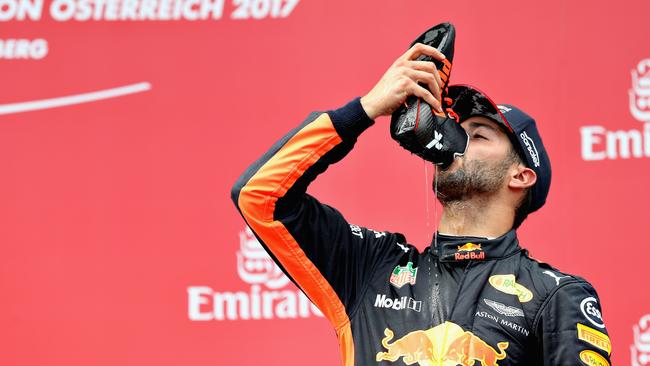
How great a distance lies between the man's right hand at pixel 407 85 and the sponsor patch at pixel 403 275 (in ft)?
0.94

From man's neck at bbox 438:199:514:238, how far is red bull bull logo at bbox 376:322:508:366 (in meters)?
0.21

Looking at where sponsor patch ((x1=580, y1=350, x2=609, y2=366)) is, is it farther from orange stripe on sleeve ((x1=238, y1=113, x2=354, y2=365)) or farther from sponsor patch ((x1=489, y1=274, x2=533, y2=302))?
orange stripe on sleeve ((x1=238, y1=113, x2=354, y2=365))

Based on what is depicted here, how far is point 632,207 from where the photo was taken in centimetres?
266

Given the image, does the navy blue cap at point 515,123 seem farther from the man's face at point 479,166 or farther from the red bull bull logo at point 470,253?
the red bull bull logo at point 470,253

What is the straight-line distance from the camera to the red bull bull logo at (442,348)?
1.72m

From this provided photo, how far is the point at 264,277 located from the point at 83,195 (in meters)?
0.50

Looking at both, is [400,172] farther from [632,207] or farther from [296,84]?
[632,207]

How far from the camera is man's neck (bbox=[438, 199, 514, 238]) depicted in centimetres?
191

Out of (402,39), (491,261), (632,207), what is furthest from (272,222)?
(632,207)

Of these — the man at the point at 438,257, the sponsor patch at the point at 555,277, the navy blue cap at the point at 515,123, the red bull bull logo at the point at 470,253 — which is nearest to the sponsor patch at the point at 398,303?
the man at the point at 438,257

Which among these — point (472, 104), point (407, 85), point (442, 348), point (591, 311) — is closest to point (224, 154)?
point (472, 104)

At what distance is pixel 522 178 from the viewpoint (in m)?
1.96

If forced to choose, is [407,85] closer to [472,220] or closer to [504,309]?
[472,220]

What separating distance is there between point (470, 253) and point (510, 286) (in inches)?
3.7
